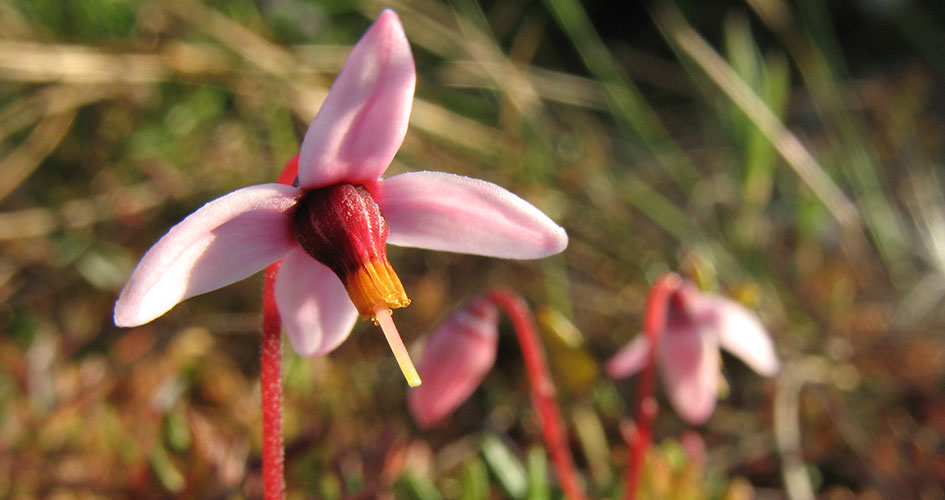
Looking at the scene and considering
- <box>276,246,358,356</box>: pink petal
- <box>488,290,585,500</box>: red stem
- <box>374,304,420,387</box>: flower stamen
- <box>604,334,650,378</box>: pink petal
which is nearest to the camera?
<box>374,304,420,387</box>: flower stamen

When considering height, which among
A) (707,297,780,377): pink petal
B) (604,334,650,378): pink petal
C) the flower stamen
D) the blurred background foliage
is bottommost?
the blurred background foliage

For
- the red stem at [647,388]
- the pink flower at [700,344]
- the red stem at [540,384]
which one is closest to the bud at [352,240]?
the red stem at [540,384]

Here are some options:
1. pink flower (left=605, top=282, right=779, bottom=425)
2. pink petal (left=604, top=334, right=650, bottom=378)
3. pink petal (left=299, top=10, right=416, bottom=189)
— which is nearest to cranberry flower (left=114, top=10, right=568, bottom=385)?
pink petal (left=299, top=10, right=416, bottom=189)

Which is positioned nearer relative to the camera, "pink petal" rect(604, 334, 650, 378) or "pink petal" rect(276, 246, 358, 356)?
"pink petal" rect(276, 246, 358, 356)

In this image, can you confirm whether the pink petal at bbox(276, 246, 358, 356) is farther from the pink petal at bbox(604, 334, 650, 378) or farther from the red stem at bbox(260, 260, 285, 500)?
the pink petal at bbox(604, 334, 650, 378)

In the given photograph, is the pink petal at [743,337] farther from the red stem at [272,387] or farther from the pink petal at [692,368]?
the red stem at [272,387]

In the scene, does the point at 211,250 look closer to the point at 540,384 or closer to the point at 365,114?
the point at 365,114

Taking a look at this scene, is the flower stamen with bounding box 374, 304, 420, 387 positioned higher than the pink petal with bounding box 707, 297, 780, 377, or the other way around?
the flower stamen with bounding box 374, 304, 420, 387

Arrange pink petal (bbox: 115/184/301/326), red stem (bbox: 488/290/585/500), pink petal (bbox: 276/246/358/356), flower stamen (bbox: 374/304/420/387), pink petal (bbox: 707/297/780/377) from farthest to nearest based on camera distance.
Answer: pink petal (bbox: 707/297/780/377) → red stem (bbox: 488/290/585/500) → pink petal (bbox: 276/246/358/356) → flower stamen (bbox: 374/304/420/387) → pink petal (bbox: 115/184/301/326)
